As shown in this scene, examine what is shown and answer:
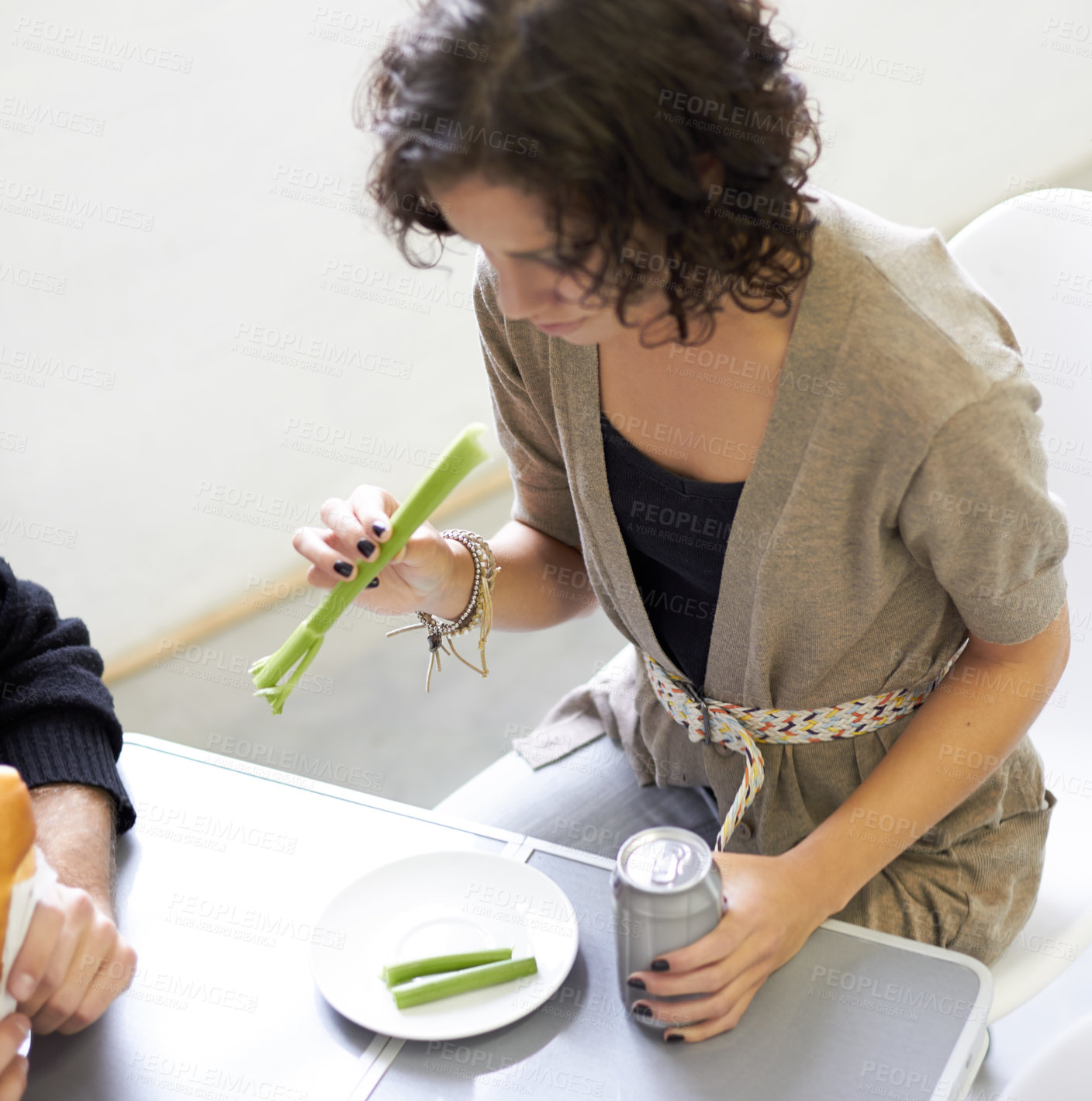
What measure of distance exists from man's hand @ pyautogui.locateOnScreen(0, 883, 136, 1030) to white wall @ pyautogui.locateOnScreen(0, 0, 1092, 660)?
5.70 ft

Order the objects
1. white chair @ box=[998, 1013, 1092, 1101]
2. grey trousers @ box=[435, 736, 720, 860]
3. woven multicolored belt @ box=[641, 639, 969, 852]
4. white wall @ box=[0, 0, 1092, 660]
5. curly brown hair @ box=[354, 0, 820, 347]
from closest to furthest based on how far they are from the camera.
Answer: curly brown hair @ box=[354, 0, 820, 347], white chair @ box=[998, 1013, 1092, 1101], woven multicolored belt @ box=[641, 639, 969, 852], grey trousers @ box=[435, 736, 720, 860], white wall @ box=[0, 0, 1092, 660]

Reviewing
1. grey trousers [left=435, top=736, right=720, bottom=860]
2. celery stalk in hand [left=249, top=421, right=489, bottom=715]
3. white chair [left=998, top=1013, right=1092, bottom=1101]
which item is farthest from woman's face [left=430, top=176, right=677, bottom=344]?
white chair [left=998, top=1013, right=1092, bottom=1101]

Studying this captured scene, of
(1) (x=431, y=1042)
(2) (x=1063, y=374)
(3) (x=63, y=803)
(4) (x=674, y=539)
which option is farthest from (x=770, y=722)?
(3) (x=63, y=803)

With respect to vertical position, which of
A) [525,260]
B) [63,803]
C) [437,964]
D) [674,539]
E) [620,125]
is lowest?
[63,803]

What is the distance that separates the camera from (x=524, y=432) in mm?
1153

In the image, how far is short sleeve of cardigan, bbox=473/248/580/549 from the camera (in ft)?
3.51

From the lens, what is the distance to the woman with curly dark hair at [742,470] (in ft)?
2.42

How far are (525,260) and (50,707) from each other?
0.59m

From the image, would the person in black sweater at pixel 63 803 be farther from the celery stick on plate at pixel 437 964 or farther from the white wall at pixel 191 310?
the white wall at pixel 191 310

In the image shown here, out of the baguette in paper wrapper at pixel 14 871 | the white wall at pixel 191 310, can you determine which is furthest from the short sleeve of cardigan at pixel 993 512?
the white wall at pixel 191 310

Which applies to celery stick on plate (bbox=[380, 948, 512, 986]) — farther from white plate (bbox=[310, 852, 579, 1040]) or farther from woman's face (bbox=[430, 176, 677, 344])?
woman's face (bbox=[430, 176, 677, 344])

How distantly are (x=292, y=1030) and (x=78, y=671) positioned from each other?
1.32 feet

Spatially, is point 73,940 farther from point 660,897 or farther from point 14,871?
point 660,897

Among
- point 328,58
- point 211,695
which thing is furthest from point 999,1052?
point 328,58
